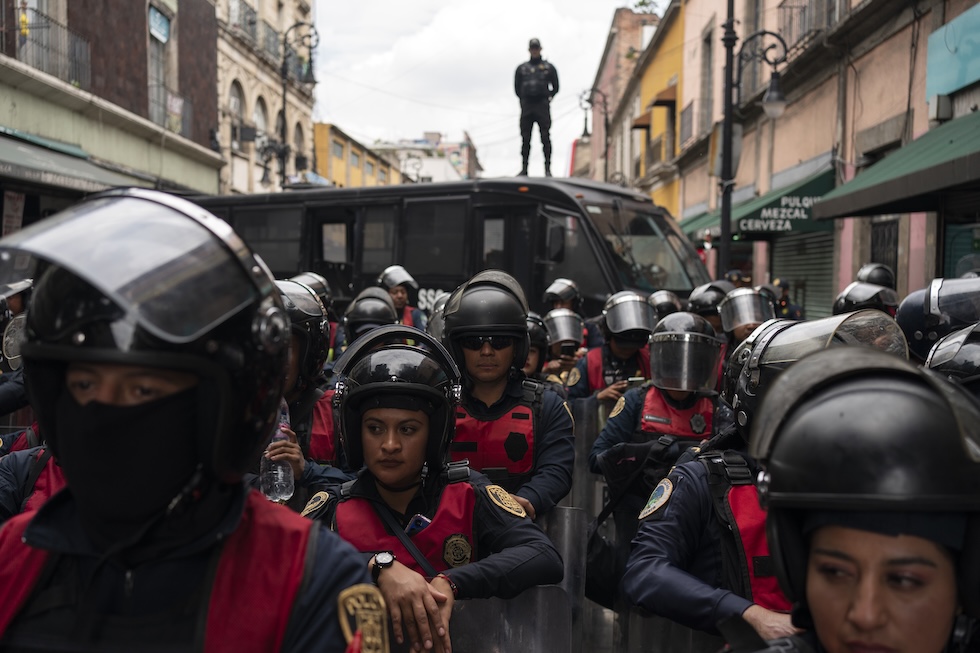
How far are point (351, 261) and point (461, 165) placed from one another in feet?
281

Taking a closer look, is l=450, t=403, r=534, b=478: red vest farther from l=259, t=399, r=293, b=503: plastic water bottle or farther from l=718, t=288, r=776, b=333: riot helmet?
l=718, t=288, r=776, b=333: riot helmet

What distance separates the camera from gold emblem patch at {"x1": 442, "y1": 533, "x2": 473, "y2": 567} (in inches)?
112

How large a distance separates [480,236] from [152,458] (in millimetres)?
11440

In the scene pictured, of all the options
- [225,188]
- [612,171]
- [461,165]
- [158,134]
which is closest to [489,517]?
[158,134]

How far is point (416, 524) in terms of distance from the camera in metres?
2.89

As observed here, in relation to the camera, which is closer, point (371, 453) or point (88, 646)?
point (88, 646)

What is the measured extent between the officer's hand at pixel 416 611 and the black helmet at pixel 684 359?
2599 millimetres

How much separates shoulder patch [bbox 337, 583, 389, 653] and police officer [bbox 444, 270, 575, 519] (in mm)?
2287

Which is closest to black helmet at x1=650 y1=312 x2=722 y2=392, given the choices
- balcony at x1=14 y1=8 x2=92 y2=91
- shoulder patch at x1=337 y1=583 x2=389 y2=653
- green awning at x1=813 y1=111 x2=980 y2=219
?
shoulder patch at x1=337 y1=583 x2=389 y2=653

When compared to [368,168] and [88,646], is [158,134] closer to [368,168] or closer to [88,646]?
[88,646]

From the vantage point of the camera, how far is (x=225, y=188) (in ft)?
A: 89.2

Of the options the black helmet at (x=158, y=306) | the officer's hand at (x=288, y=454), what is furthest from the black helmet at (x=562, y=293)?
the black helmet at (x=158, y=306)

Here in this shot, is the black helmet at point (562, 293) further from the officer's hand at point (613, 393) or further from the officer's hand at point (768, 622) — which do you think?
the officer's hand at point (768, 622)

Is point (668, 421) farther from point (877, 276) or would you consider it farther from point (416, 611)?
point (877, 276)
